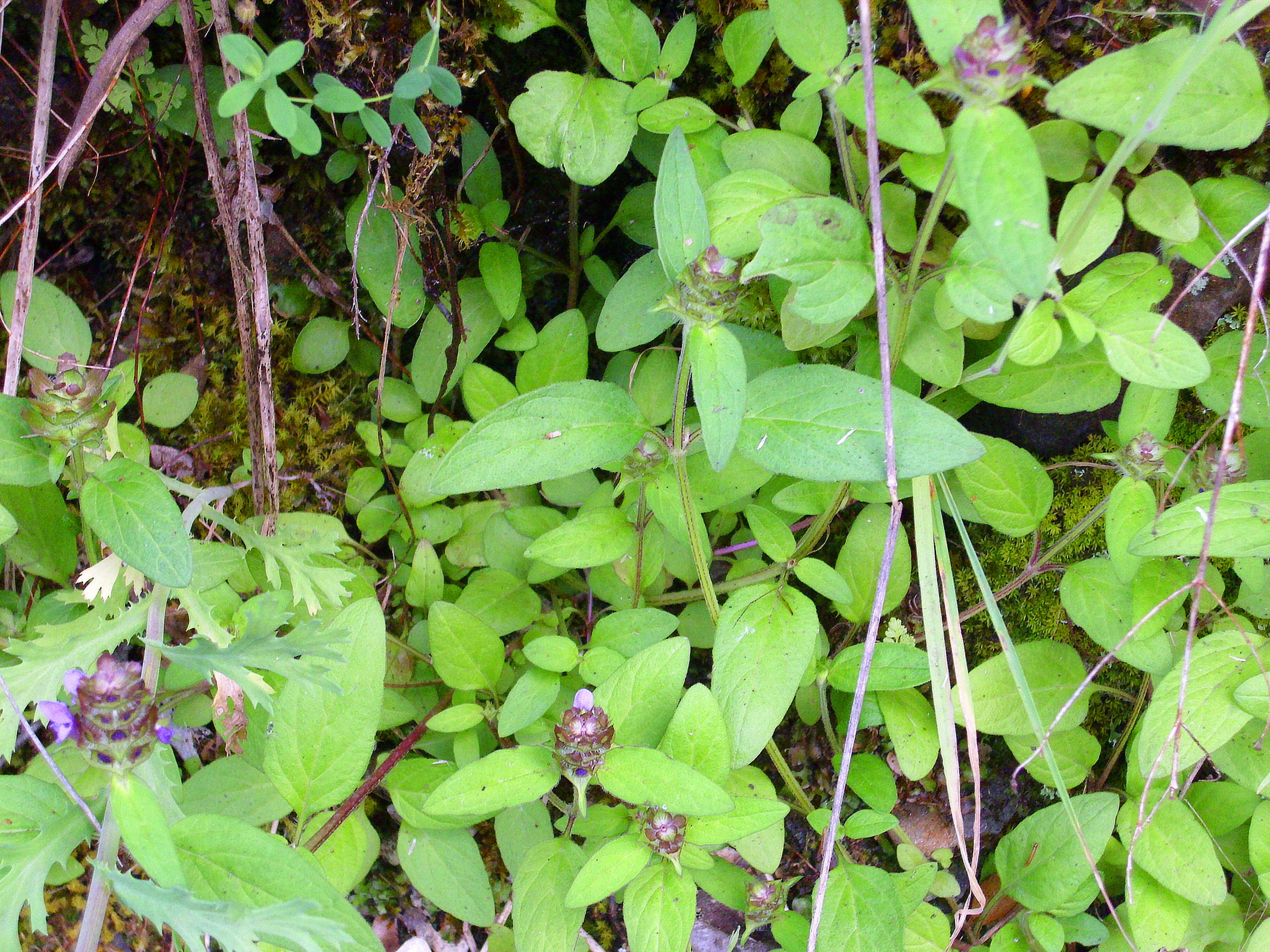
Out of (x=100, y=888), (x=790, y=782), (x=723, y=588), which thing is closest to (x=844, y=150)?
(x=723, y=588)

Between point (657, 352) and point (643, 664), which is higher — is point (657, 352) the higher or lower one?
the higher one

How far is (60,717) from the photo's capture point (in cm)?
124

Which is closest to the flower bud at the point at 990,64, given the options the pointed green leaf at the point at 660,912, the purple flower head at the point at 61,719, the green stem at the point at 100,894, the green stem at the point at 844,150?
the green stem at the point at 844,150

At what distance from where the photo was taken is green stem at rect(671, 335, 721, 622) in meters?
1.50

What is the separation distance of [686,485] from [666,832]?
65cm

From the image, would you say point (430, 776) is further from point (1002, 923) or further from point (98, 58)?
point (98, 58)

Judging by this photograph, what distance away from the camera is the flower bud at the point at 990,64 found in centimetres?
111

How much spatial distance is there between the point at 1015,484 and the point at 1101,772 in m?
0.84

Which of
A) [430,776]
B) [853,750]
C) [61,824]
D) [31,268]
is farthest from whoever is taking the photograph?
[853,750]

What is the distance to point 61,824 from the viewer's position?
1331 millimetres

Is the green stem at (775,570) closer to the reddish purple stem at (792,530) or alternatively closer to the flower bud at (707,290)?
the reddish purple stem at (792,530)

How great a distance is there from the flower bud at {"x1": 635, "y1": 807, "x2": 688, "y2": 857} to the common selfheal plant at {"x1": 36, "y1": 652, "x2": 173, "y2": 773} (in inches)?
34.6

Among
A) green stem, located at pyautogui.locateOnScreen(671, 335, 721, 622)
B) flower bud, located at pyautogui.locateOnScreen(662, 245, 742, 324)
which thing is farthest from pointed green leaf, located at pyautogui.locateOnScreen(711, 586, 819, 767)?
flower bud, located at pyautogui.locateOnScreen(662, 245, 742, 324)

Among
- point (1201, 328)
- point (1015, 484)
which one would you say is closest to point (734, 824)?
point (1015, 484)
